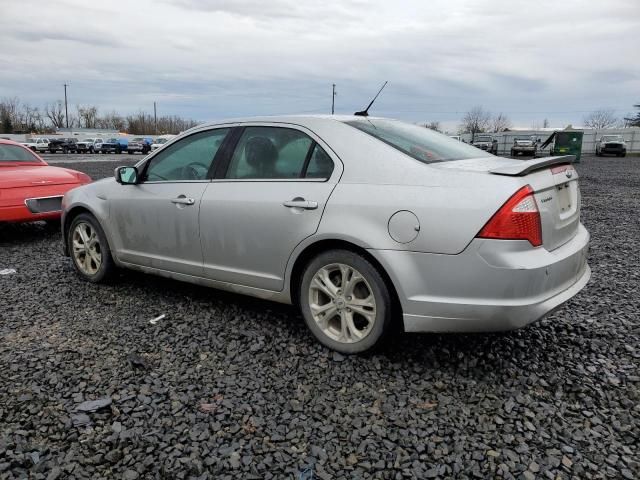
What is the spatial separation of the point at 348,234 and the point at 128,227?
2.28 m

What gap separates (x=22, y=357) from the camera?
3.32m

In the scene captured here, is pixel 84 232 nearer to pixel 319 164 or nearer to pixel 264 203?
pixel 264 203

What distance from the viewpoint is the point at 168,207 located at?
4094mm

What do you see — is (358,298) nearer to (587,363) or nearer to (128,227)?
(587,363)

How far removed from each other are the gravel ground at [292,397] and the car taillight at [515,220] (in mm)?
882

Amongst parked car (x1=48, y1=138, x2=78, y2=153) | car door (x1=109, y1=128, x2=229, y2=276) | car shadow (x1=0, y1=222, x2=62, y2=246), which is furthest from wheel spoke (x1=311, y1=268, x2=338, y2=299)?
parked car (x1=48, y1=138, x2=78, y2=153)

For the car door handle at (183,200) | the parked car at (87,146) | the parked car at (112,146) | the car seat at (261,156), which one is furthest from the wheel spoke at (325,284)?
the parked car at (87,146)

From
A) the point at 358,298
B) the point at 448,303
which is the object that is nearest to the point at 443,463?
the point at 448,303

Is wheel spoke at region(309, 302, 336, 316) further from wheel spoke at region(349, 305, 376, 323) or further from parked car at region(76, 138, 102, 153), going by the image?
parked car at region(76, 138, 102, 153)

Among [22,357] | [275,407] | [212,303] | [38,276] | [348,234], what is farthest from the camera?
[38,276]

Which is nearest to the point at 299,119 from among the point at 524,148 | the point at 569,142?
the point at 569,142

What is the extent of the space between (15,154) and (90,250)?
397 cm

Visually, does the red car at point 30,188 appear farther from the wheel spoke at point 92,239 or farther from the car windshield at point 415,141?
the car windshield at point 415,141

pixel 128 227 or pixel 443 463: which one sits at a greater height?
pixel 128 227
